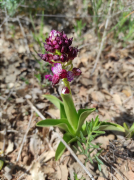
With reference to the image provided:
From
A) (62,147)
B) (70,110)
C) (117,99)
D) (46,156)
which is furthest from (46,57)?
(117,99)

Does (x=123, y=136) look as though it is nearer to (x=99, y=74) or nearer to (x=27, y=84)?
(x=99, y=74)

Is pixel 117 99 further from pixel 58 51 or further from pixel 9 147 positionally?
pixel 9 147

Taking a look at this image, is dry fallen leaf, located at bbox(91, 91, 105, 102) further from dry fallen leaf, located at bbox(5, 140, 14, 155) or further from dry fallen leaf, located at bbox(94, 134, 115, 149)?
dry fallen leaf, located at bbox(5, 140, 14, 155)

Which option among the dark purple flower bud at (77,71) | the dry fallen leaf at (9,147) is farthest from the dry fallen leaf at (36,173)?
the dark purple flower bud at (77,71)

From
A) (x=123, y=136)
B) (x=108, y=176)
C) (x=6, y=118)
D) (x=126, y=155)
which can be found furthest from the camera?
(x=6, y=118)

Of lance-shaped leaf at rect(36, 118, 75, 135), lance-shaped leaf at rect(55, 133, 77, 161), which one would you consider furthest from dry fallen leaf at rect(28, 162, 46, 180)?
lance-shaped leaf at rect(36, 118, 75, 135)

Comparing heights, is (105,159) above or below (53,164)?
below

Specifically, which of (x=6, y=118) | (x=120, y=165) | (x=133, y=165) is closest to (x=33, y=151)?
(x=6, y=118)

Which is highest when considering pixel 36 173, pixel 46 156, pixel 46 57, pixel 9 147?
pixel 46 57
